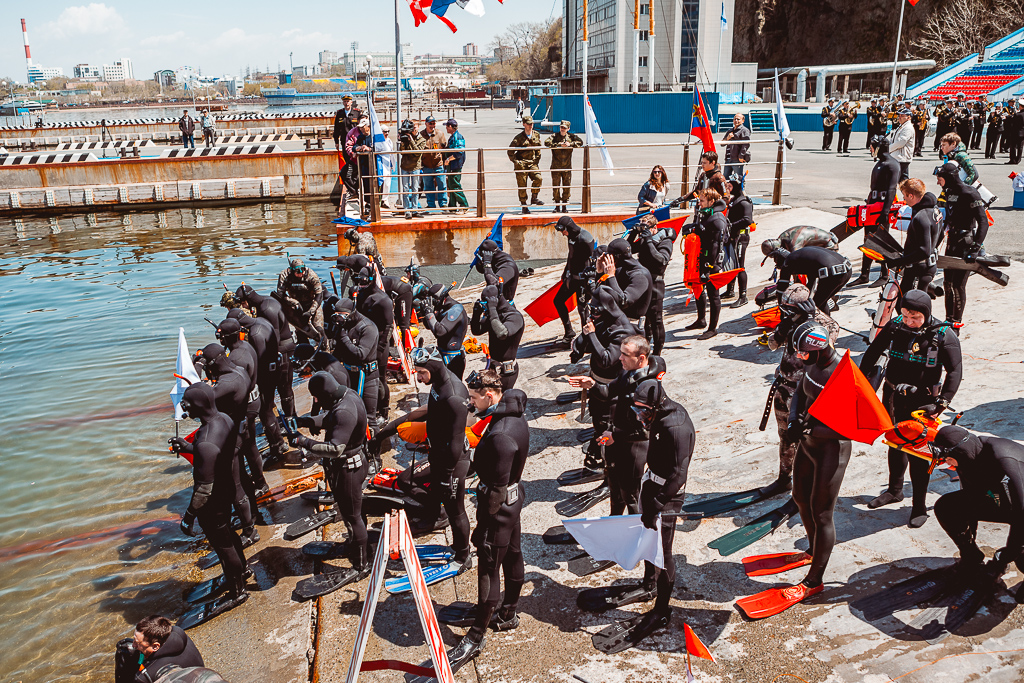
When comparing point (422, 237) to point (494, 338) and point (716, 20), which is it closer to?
point (494, 338)

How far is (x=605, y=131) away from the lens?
3722 cm

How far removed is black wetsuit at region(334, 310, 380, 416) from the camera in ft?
26.6

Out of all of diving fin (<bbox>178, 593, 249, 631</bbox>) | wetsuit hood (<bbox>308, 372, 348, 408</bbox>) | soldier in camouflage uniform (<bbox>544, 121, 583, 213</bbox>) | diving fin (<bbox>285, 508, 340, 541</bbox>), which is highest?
soldier in camouflage uniform (<bbox>544, 121, 583, 213</bbox>)

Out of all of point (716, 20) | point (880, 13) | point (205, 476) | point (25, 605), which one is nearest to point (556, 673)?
point (205, 476)

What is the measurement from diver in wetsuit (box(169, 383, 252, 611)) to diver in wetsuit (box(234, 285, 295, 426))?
270cm

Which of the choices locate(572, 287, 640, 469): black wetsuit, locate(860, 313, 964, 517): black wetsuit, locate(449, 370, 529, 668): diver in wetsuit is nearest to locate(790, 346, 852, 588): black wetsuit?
locate(860, 313, 964, 517): black wetsuit

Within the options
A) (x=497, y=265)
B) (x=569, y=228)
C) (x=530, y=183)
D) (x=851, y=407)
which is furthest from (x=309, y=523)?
(x=530, y=183)

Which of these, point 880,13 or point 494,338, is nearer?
point 494,338

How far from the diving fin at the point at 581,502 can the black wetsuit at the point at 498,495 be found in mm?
1752

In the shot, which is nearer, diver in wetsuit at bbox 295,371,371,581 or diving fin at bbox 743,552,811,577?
diving fin at bbox 743,552,811,577

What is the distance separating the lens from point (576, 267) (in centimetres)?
989

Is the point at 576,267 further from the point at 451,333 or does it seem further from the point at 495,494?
the point at 495,494

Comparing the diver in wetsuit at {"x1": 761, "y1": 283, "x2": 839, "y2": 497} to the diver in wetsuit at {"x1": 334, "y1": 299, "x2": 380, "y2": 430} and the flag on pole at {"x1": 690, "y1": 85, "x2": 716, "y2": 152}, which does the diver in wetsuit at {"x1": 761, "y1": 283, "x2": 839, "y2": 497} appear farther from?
the flag on pole at {"x1": 690, "y1": 85, "x2": 716, "y2": 152}

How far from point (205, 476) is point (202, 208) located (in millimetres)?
26730
